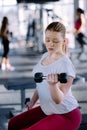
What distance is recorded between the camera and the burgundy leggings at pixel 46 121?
204 cm

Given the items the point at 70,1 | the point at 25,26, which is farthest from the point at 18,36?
the point at 70,1

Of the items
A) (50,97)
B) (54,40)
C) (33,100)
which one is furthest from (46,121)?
(54,40)

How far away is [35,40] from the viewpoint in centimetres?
1306

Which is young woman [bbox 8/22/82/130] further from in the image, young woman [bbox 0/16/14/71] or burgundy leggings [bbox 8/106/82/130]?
young woman [bbox 0/16/14/71]

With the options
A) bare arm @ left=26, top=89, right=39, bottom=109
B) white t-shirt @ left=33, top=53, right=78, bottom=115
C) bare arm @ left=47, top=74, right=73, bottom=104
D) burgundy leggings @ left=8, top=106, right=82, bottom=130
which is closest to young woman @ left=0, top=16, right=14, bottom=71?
bare arm @ left=26, top=89, right=39, bottom=109

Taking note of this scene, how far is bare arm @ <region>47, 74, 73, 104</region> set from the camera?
1864 mm

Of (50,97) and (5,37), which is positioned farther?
(5,37)

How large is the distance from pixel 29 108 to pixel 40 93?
27 centimetres

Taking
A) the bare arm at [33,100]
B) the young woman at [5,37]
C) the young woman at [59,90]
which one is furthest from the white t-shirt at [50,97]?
the young woman at [5,37]

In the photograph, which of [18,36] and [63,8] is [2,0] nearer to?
[18,36]

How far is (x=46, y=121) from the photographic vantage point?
2059 millimetres

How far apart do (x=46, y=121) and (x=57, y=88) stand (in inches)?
9.5

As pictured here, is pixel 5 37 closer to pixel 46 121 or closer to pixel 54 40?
pixel 54 40

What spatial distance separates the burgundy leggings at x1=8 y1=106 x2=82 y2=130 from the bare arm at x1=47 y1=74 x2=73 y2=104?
0.13 m
